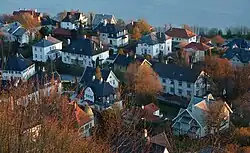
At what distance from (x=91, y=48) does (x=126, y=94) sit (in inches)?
79.1

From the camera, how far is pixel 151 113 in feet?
19.7

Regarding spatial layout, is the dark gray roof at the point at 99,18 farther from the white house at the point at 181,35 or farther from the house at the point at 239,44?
the house at the point at 239,44

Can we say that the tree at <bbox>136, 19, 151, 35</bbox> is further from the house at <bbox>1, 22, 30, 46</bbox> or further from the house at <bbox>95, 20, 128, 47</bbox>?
the house at <bbox>1, 22, 30, 46</bbox>

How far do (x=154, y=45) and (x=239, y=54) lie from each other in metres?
1.54

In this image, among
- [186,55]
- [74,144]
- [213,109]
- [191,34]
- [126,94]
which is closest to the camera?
[74,144]

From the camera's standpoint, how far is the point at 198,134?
5.66m

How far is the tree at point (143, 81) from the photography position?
6711mm

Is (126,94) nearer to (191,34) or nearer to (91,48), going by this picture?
(91,48)

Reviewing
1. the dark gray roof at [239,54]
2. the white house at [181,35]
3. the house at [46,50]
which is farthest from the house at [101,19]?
the dark gray roof at [239,54]

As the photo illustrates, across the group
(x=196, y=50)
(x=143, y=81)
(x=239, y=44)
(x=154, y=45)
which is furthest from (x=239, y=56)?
(x=143, y=81)


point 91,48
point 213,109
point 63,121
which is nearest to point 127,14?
point 91,48

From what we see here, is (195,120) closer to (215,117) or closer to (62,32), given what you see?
(215,117)

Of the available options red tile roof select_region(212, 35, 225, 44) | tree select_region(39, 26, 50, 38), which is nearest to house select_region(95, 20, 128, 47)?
tree select_region(39, 26, 50, 38)

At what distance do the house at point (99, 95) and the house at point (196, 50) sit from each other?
2.36 metres
